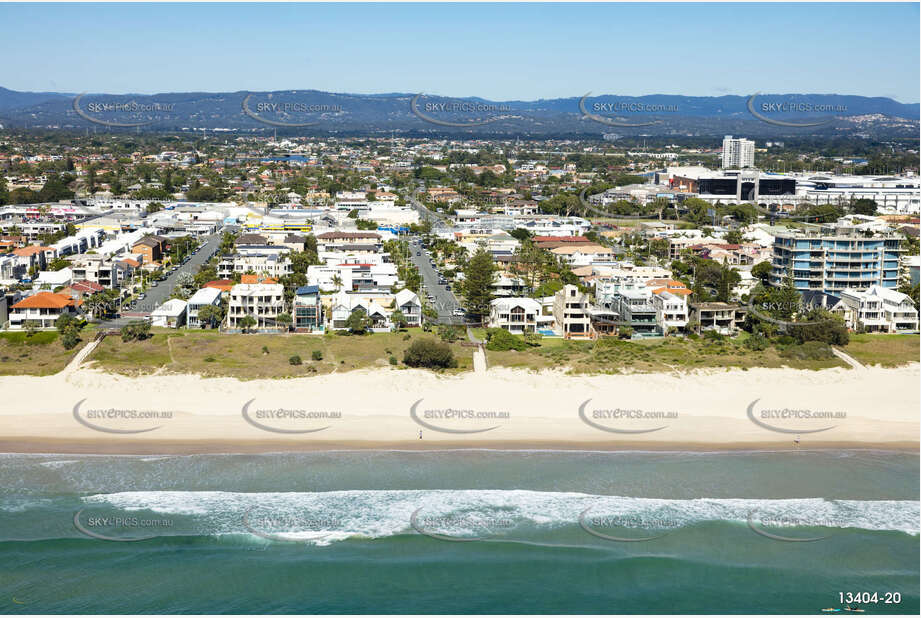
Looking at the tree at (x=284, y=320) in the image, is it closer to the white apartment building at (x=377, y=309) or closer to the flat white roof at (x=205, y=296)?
A: the white apartment building at (x=377, y=309)

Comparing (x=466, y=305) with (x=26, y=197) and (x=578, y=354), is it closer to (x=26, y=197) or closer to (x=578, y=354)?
(x=578, y=354)
